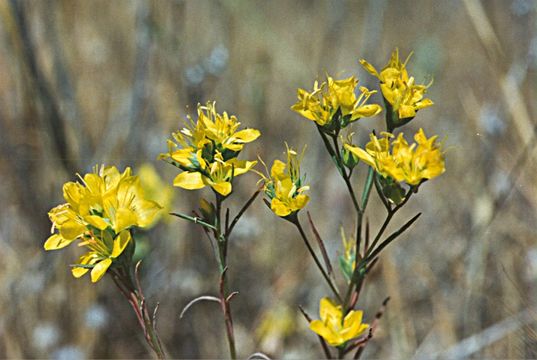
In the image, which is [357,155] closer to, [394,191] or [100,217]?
[394,191]

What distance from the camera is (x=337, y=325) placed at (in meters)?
1.14

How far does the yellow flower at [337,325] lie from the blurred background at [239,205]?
35 centimetres

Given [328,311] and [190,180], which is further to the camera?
[328,311]

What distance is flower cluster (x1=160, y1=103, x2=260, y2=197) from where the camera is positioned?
103 cm

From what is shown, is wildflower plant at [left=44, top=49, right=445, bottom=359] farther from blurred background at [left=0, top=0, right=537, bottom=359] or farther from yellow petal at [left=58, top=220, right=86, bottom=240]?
blurred background at [left=0, top=0, right=537, bottom=359]

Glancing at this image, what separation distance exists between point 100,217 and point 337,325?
48 cm

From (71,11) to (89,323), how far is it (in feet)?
5.62

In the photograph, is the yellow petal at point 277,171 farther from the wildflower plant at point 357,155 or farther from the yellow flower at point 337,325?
the yellow flower at point 337,325

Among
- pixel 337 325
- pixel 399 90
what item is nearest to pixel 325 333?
pixel 337 325

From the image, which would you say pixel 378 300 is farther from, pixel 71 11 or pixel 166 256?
pixel 71 11

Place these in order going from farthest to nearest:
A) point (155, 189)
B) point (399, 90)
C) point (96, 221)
→ point (155, 189), point (399, 90), point (96, 221)

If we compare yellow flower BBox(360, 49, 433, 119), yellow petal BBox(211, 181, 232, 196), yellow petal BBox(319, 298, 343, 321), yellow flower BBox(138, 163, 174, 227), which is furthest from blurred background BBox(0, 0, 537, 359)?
yellow petal BBox(211, 181, 232, 196)

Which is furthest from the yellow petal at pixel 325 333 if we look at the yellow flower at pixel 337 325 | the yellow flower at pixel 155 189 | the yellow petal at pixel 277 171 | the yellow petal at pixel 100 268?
the yellow flower at pixel 155 189

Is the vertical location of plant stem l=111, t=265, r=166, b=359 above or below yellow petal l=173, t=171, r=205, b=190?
below
